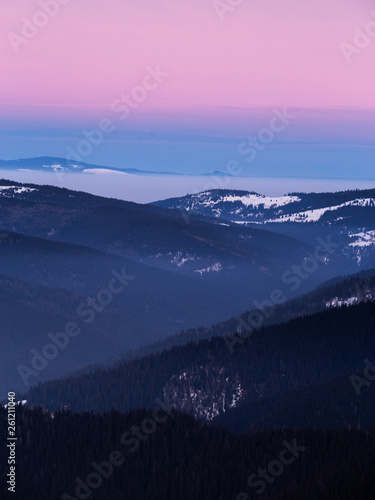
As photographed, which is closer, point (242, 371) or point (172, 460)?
point (172, 460)

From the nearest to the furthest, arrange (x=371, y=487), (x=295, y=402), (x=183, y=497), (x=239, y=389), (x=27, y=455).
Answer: (x=371, y=487)
(x=183, y=497)
(x=27, y=455)
(x=295, y=402)
(x=239, y=389)

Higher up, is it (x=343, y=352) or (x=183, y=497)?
(x=343, y=352)

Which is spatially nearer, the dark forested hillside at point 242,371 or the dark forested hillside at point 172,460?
the dark forested hillside at point 172,460

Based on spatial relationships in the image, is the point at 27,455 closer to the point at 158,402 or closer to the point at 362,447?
the point at 362,447

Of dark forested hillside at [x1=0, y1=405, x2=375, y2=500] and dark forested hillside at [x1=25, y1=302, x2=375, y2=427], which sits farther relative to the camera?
dark forested hillside at [x1=25, y1=302, x2=375, y2=427]

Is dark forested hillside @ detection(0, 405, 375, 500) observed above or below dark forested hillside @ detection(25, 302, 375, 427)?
below

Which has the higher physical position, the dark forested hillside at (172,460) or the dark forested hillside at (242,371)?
the dark forested hillside at (242,371)

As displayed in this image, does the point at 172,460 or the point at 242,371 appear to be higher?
the point at 242,371

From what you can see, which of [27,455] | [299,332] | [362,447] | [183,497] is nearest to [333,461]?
[362,447]
